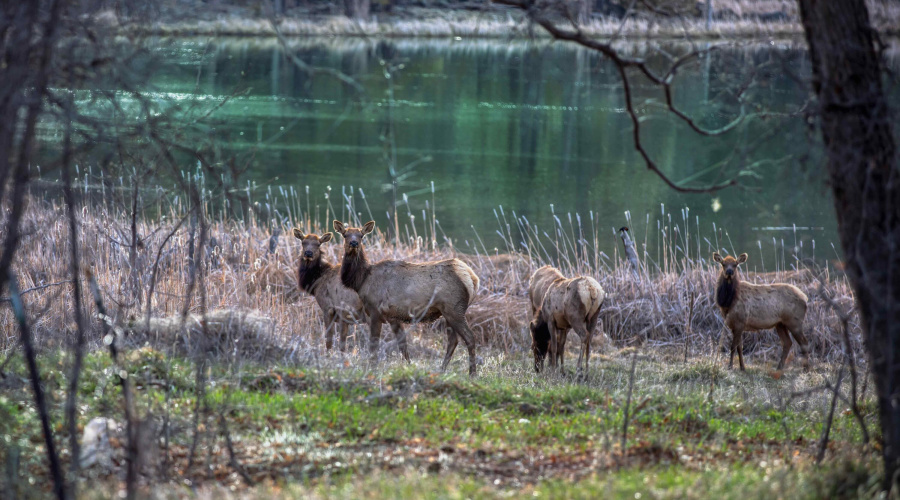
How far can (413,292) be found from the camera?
11.0 m

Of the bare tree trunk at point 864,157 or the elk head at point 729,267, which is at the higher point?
the bare tree trunk at point 864,157

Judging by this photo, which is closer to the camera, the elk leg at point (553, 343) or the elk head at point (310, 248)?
the elk leg at point (553, 343)

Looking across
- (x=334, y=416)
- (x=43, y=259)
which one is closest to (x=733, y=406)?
(x=334, y=416)

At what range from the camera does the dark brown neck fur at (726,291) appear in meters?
11.9

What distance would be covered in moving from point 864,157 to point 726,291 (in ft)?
22.3

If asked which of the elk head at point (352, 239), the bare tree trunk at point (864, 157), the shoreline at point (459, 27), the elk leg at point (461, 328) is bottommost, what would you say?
the elk leg at point (461, 328)

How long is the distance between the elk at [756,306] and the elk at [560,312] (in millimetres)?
2000

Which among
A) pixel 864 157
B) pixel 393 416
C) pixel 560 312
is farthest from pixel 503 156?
pixel 864 157

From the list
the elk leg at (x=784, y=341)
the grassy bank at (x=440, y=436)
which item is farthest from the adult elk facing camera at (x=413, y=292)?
the elk leg at (x=784, y=341)

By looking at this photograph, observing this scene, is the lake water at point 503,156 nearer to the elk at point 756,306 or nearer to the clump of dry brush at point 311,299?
the clump of dry brush at point 311,299

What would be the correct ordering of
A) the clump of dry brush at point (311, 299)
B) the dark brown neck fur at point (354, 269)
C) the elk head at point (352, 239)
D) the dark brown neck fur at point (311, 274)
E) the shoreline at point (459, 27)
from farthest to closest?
1. the dark brown neck fur at point (311, 274)
2. the clump of dry brush at point (311, 299)
3. the dark brown neck fur at point (354, 269)
4. the elk head at point (352, 239)
5. the shoreline at point (459, 27)

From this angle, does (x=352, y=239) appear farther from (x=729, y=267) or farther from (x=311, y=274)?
(x=729, y=267)

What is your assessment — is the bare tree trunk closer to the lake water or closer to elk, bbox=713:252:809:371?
elk, bbox=713:252:809:371

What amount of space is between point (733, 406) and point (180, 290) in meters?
7.54
